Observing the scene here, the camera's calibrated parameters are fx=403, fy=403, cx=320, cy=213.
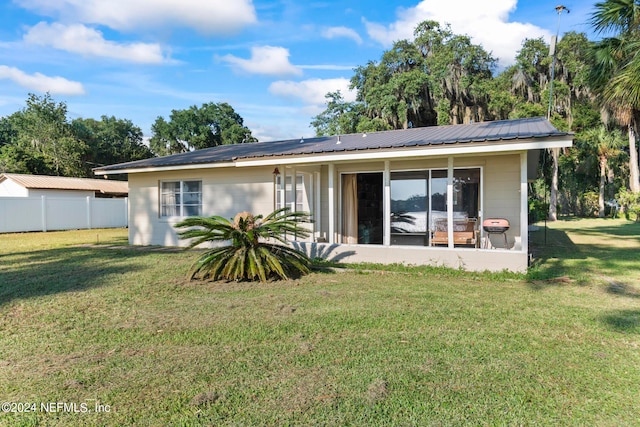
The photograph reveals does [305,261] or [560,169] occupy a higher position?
[560,169]

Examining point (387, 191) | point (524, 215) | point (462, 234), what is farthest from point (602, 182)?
point (387, 191)

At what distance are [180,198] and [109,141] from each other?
37.0 metres

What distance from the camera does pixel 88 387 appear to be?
312cm

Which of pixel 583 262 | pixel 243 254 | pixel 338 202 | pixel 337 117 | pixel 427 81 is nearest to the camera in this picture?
pixel 243 254

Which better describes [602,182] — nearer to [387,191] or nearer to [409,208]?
[409,208]

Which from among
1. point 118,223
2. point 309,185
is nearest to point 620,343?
point 309,185

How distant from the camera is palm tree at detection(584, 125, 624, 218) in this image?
25.2 m

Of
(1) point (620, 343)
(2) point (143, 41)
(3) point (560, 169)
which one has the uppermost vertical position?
(2) point (143, 41)

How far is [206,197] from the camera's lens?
12.3 metres

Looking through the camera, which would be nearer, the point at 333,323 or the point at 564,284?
the point at 333,323

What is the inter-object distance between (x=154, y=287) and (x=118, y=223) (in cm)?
1994

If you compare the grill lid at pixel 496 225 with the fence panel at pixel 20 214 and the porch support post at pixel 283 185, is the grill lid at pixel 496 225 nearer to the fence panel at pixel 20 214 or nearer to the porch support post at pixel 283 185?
the porch support post at pixel 283 185

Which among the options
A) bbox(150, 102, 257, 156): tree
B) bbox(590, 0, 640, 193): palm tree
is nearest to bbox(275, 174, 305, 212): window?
bbox(590, 0, 640, 193): palm tree

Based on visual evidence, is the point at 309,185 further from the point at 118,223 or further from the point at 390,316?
the point at 118,223
